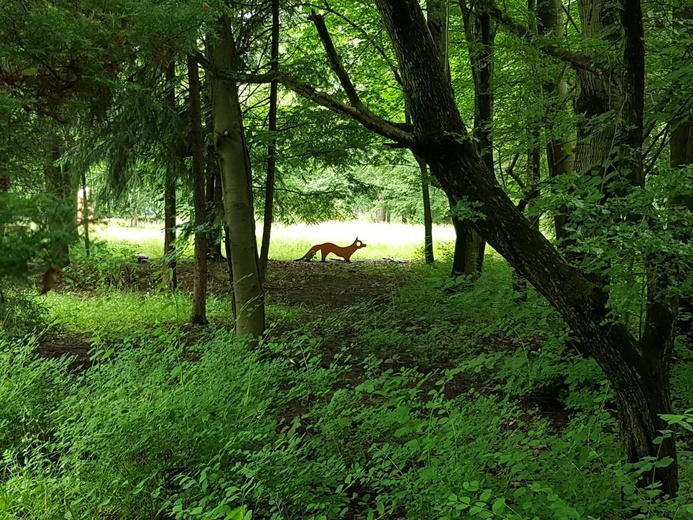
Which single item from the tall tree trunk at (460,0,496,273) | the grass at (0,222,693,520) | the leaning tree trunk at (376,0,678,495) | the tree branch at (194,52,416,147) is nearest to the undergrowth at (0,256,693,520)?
the grass at (0,222,693,520)

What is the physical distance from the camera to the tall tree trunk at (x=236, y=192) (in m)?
5.69

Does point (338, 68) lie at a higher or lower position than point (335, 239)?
higher

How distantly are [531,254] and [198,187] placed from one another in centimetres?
529

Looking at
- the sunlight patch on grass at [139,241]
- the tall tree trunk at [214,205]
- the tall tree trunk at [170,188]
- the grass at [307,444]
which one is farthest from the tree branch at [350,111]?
the sunlight patch on grass at [139,241]

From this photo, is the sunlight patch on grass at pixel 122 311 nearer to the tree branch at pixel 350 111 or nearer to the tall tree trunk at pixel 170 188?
the tall tree trunk at pixel 170 188

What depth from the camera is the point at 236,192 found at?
18.7 feet

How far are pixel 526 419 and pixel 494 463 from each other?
1.53 metres

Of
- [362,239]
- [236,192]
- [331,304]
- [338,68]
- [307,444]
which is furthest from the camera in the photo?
[362,239]

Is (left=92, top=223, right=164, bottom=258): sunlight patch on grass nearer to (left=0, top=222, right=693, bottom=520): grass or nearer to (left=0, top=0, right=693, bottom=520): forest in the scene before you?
(left=0, top=0, right=693, bottom=520): forest

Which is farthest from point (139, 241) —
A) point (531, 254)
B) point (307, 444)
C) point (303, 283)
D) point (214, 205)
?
point (531, 254)

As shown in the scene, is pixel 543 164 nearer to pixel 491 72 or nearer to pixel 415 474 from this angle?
pixel 491 72

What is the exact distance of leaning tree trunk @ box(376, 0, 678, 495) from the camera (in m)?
2.80

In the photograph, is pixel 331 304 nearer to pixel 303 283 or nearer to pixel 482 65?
pixel 303 283

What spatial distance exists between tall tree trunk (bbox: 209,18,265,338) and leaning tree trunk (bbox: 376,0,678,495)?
3.12 metres
